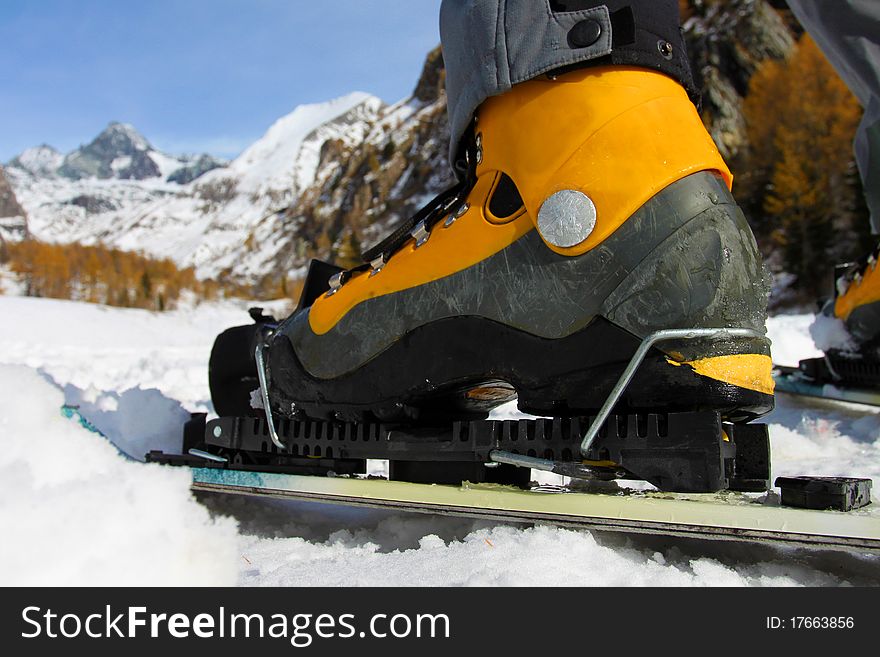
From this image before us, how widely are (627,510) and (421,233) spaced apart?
528 mm

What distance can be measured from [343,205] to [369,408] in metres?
48.5

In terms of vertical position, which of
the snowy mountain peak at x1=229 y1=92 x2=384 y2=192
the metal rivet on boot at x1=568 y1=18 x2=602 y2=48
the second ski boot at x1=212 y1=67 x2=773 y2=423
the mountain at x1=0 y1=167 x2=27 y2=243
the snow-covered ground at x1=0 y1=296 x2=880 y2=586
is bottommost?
the snow-covered ground at x1=0 y1=296 x2=880 y2=586

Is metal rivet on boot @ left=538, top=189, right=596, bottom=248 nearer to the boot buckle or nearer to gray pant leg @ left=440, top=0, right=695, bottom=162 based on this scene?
gray pant leg @ left=440, top=0, right=695, bottom=162

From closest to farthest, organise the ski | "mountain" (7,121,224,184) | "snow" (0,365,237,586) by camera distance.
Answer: "snow" (0,365,237,586) < the ski < "mountain" (7,121,224,184)

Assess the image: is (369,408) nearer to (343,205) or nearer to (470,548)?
(470,548)

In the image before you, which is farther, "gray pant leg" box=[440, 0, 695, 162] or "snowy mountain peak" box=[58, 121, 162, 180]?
"snowy mountain peak" box=[58, 121, 162, 180]

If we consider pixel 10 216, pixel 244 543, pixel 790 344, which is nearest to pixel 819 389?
pixel 790 344

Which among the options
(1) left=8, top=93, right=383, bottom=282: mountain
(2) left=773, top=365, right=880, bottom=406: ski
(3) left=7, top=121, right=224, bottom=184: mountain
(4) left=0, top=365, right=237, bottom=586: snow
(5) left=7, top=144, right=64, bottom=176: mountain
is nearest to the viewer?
(4) left=0, top=365, right=237, bottom=586: snow

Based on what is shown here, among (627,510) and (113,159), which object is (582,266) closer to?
(627,510)

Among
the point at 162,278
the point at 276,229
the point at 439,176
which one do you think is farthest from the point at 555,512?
the point at 276,229

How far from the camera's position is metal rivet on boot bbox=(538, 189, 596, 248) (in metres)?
0.88

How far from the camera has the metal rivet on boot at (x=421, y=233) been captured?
1068 mm

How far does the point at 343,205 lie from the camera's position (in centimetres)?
4825

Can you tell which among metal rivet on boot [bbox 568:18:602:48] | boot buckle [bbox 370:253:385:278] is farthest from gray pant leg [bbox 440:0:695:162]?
boot buckle [bbox 370:253:385:278]
